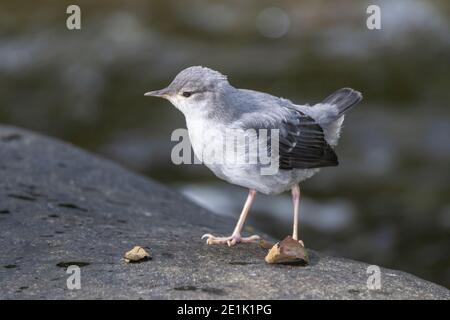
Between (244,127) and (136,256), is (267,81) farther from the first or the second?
(136,256)

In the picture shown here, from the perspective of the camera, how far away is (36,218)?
188 inches

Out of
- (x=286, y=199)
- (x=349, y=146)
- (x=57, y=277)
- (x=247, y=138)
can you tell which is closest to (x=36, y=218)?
(x=57, y=277)

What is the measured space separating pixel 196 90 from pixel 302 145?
796 millimetres

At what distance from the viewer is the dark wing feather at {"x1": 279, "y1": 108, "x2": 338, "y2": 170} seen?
469 centimetres

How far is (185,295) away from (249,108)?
4.82ft

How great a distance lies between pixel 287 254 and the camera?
412cm

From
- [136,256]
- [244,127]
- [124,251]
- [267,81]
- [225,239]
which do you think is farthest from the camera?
[267,81]

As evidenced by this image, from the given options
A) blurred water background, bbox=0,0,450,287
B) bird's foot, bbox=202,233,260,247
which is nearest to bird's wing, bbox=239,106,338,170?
bird's foot, bbox=202,233,260,247

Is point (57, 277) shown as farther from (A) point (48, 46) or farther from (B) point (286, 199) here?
(A) point (48, 46)

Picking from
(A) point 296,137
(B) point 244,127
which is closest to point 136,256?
(B) point 244,127

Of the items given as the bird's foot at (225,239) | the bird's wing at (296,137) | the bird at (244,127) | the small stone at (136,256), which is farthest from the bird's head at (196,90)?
the small stone at (136,256)

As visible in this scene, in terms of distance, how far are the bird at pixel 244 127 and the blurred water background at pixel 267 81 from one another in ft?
11.5

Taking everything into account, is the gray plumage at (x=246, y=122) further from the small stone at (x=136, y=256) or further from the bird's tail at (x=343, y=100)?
the small stone at (x=136, y=256)

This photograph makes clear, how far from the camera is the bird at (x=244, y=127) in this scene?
4414 millimetres
